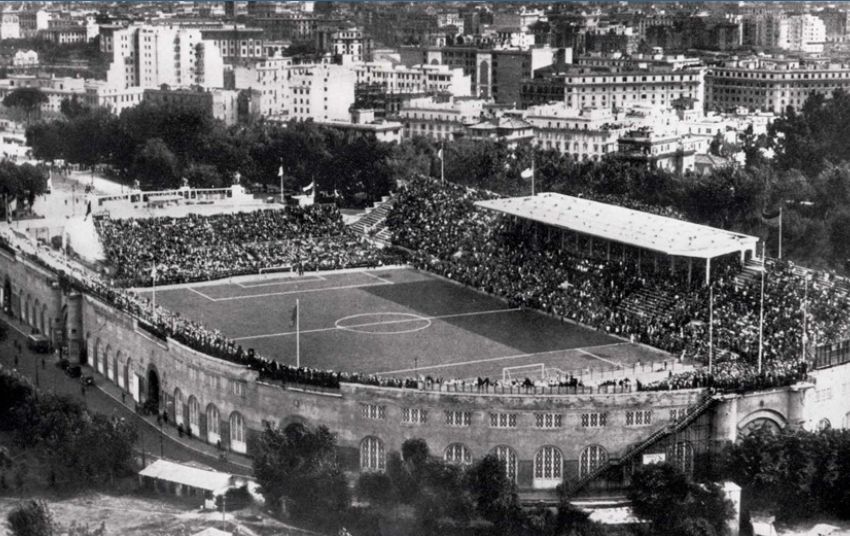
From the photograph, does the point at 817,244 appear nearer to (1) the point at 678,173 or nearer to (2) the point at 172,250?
(1) the point at 678,173

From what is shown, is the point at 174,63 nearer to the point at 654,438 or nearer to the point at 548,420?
the point at 548,420

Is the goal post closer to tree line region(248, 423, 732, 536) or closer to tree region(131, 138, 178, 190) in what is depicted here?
tree line region(248, 423, 732, 536)

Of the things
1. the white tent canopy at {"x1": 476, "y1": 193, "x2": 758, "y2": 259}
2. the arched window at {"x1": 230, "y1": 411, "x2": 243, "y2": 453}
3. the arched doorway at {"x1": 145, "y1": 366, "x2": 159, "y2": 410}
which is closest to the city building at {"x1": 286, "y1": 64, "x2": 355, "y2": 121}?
the white tent canopy at {"x1": 476, "y1": 193, "x2": 758, "y2": 259}

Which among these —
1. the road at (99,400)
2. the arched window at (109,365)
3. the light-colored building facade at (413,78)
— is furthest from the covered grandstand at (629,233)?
the light-colored building facade at (413,78)

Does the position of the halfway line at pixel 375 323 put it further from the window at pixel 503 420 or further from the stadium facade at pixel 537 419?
the window at pixel 503 420

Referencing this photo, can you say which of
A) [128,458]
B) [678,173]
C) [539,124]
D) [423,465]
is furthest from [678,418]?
[539,124]

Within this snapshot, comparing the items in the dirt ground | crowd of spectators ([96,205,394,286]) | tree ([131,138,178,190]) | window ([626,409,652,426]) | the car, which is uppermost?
tree ([131,138,178,190])
